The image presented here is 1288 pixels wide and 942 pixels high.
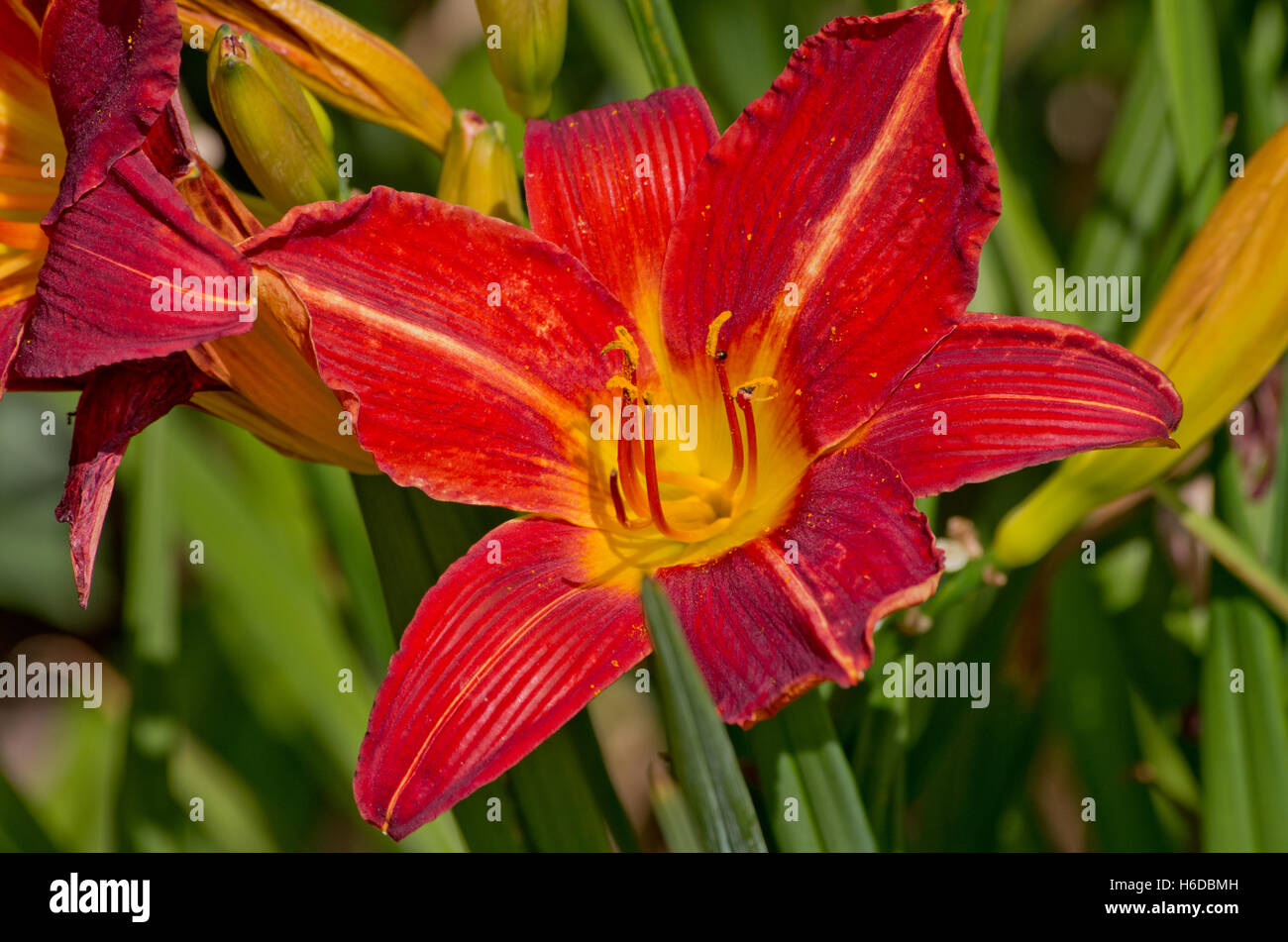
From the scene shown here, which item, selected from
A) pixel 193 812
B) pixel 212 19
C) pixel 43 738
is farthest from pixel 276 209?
pixel 43 738

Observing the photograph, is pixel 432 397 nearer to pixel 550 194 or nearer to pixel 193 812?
pixel 550 194

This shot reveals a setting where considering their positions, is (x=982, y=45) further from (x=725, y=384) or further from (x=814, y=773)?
(x=814, y=773)

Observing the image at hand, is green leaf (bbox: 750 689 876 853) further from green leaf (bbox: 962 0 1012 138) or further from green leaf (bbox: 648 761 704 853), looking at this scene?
green leaf (bbox: 962 0 1012 138)

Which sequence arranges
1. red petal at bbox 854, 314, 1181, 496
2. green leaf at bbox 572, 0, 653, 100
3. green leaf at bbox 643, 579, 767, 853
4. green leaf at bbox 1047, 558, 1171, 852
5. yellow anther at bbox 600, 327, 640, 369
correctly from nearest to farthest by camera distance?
green leaf at bbox 643, 579, 767, 853 → red petal at bbox 854, 314, 1181, 496 → yellow anther at bbox 600, 327, 640, 369 → green leaf at bbox 1047, 558, 1171, 852 → green leaf at bbox 572, 0, 653, 100

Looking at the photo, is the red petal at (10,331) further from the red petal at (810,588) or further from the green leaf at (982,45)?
the green leaf at (982,45)

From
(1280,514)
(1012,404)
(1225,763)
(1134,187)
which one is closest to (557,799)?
(1012,404)

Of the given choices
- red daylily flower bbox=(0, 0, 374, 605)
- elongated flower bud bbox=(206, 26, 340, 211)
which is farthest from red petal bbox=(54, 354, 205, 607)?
elongated flower bud bbox=(206, 26, 340, 211)
